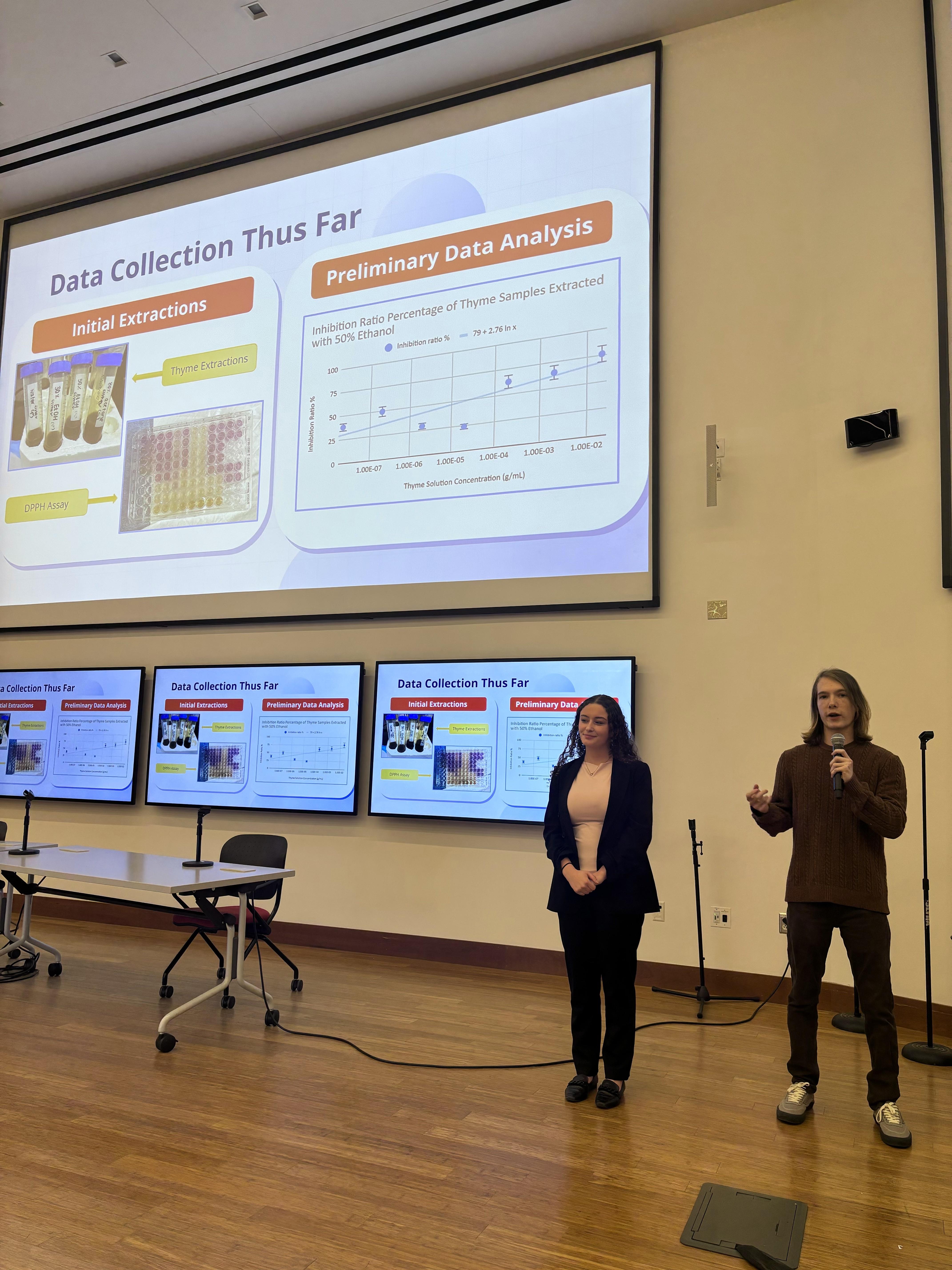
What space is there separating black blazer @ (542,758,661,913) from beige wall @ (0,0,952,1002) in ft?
5.48

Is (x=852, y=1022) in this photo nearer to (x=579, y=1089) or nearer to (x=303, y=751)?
(x=579, y=1089)

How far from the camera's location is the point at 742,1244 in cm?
218

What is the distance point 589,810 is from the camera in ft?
10.6

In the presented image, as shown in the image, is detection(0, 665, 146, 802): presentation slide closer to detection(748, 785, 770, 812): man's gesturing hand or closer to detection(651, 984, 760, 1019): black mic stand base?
detection(651, 984, 760, 1019): black mic stand base

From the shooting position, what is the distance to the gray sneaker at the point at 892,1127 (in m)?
2.80

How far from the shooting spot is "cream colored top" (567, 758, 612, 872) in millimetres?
3205

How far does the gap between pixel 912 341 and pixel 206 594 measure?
14.9ft

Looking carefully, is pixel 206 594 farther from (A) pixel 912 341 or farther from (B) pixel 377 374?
(A) pixel 912 341

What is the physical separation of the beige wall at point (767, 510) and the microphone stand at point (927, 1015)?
27cm

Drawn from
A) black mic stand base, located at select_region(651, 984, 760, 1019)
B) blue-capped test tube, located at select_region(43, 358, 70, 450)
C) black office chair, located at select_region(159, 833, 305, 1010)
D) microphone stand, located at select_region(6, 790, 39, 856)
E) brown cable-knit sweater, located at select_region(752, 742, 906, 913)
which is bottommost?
black mic stand base, located at select_region(651, 984, 760, 1019)

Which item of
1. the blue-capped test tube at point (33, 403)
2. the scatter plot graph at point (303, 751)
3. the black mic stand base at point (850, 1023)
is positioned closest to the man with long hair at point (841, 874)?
the black mic stand base at point (850, 1023)

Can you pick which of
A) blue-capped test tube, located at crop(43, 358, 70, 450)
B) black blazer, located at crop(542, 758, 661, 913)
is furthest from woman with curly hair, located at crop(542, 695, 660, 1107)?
blue-capped test tube, located at crop(43, 358, 70, 450)

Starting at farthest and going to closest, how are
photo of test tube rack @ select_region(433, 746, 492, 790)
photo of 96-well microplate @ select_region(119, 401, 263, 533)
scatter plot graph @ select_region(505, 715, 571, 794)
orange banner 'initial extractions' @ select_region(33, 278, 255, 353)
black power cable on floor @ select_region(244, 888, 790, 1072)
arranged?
orange banner 'initial extractions' @ select_region(33, 278, 255, 353)
photo of 96-well microplate @ select_region(119, 401, 263, 533)
photo of test tube rack @ select_region(433, 746, 492, 790)
scatter plot graph @ select_region(505, 715, 571, 794)
black power cable on floor @ select_region(244, 888, 790, 1072)

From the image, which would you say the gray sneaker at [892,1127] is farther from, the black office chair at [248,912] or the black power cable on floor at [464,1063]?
the black office chair at [248,912]
